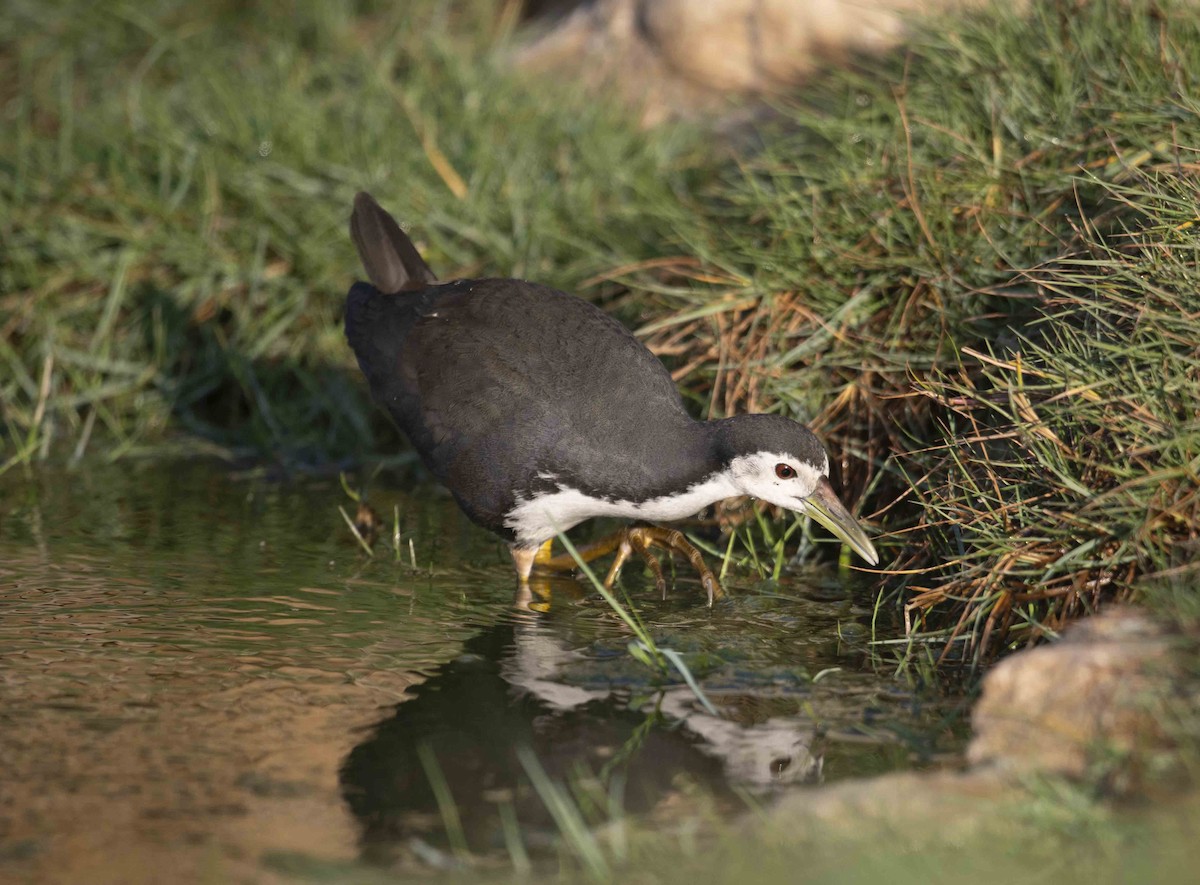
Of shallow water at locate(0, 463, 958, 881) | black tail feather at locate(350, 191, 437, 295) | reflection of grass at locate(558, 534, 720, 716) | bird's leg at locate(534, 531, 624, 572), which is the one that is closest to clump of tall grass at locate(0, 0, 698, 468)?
black tail feather at locate(350, 191, 437, 295)

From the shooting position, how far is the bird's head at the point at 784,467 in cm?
396

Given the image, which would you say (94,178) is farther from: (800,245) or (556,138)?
(800,245)

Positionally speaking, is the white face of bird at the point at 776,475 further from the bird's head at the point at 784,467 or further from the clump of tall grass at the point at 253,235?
the clump of tall grass at the point at 253,235

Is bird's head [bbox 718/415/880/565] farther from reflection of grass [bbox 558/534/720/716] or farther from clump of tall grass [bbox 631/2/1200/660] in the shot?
reflection of grass [bbox 558/534/720/716]

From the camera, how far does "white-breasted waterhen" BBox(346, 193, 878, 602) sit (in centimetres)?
404

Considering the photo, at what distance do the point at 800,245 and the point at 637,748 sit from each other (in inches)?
90.6

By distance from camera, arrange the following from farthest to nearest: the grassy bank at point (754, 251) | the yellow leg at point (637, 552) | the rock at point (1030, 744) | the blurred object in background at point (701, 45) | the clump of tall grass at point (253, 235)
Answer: the blurred object in background at point (701, 45), the clump of tall grass at point (253, 235), the yellow leg at point (637, 552), the grassy bank at point (754, 251), the rock at point (1030, 744)

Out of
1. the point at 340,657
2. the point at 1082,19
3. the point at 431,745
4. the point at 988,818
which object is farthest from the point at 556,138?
the point at 988,818

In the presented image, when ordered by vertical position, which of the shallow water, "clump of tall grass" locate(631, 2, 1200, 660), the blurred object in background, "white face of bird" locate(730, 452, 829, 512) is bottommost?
the shallow water

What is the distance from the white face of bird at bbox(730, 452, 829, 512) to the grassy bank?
0.82 feet

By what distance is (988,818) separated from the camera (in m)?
2.58

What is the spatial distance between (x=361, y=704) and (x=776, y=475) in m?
1.37

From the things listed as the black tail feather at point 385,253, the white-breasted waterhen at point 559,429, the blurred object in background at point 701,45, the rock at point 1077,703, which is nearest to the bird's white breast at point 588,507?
the white-breasted waterhen at point 559,429

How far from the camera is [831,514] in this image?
4.10 metres
